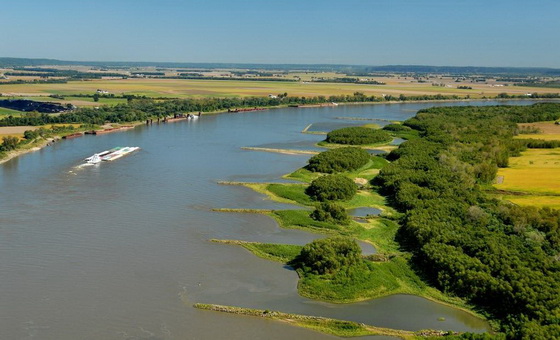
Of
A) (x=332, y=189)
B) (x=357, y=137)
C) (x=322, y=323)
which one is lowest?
(x=322, y=323)

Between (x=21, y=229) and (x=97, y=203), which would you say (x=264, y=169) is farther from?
(x=21, y=229)

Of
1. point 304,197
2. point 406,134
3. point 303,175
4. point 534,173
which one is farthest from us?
point 406,134

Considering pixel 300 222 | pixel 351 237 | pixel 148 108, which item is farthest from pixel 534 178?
pixel 148 108

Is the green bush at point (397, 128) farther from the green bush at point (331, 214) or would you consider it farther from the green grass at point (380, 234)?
the green bush at point (331, 214)

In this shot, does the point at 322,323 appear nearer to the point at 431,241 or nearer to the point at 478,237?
the point at 431,241

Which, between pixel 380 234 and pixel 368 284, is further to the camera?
pixel 380 234

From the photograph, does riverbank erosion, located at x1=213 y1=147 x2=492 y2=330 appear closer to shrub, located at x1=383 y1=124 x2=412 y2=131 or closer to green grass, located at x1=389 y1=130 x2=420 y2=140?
green grass, located at x1=389 y1=130 x2=420 y2=140

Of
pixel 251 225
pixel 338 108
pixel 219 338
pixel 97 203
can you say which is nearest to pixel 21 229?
pixel 97 203

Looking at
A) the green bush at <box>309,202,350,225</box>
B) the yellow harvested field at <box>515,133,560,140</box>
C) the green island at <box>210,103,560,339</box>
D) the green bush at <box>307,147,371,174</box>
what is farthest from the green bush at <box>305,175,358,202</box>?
the yellow harvested field at <box>515,133,560,140</box>
